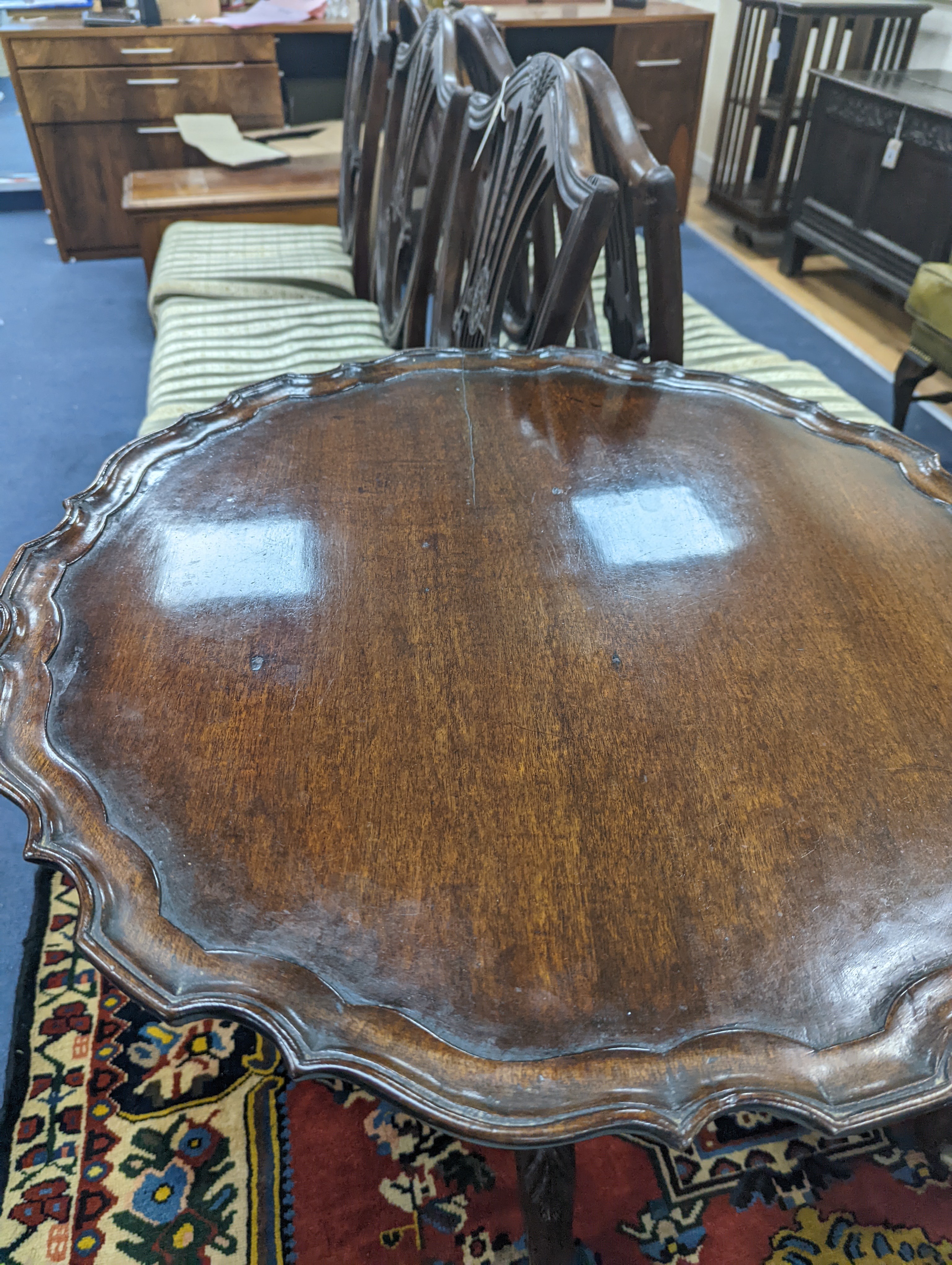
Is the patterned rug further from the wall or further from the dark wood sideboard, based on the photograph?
the wall

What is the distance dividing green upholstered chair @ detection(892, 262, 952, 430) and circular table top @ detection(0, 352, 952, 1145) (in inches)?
52.7

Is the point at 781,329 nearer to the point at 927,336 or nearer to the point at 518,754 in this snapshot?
the point at 927,336

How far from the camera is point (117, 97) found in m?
2.88

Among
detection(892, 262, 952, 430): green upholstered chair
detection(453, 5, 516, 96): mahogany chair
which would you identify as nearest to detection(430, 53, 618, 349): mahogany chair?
detection(453, 5, 516, 96): mahogany chair

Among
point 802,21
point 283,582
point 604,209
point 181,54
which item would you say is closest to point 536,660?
point 283,582

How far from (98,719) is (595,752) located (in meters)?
0.37

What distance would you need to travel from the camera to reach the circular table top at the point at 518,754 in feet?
1.63

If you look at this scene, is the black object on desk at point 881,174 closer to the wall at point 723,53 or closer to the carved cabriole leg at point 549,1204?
the wall at point 723,53

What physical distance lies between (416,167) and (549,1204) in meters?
1.71

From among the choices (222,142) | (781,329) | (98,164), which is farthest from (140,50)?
(781,329)

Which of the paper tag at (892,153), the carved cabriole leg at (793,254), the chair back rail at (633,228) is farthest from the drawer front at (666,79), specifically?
the chair back rail at (633,228)

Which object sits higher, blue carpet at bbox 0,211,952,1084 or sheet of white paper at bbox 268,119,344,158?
sheet of white paper at bbox 268,119,344,158

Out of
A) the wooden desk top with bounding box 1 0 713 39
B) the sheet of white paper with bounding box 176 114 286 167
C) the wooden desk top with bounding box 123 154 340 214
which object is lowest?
the wooden desk top with bounding box 123 154 340 214

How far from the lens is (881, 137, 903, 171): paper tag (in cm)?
260
